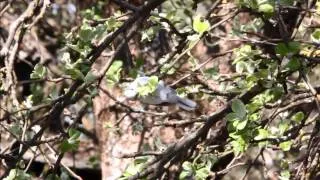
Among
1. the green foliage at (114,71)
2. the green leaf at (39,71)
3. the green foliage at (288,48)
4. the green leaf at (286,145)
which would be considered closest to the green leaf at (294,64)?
the green foliage at (288,48)

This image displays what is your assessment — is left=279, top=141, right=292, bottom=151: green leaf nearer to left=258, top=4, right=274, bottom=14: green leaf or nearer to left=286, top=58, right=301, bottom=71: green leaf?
left=286, top=58, right=301, bottom=71: green leaf

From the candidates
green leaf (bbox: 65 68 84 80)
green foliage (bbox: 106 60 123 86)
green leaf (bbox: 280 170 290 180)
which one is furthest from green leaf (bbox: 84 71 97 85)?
green leaf (bbox: 280 170 290 180)

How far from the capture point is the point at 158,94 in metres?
2.39

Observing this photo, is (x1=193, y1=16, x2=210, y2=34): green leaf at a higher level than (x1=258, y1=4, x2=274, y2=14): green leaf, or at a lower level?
lower

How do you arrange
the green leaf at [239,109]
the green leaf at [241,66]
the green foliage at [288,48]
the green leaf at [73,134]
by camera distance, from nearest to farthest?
the green foliage at [288,48] → the green leaf at [239,109] → the green leaf at [73,134] → the green leaf at [241,66]

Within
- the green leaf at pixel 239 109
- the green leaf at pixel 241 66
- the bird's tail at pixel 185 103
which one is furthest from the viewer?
the bird's tail at pixel 185 103

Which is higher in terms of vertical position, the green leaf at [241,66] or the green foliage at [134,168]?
the green leaf at [241,66]

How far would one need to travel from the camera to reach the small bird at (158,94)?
6.88ft

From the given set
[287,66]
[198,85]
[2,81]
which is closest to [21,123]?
[2,81]

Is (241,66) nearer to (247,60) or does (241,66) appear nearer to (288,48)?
(247,60)

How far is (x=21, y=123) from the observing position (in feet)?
7.69

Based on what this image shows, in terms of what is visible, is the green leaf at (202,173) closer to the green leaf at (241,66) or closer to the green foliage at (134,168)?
the green foliage at (134,168)

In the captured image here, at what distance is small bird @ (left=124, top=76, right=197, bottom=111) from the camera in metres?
2.10

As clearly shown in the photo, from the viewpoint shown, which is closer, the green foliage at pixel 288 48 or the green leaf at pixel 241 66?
the green foliage at pixel 288 48
